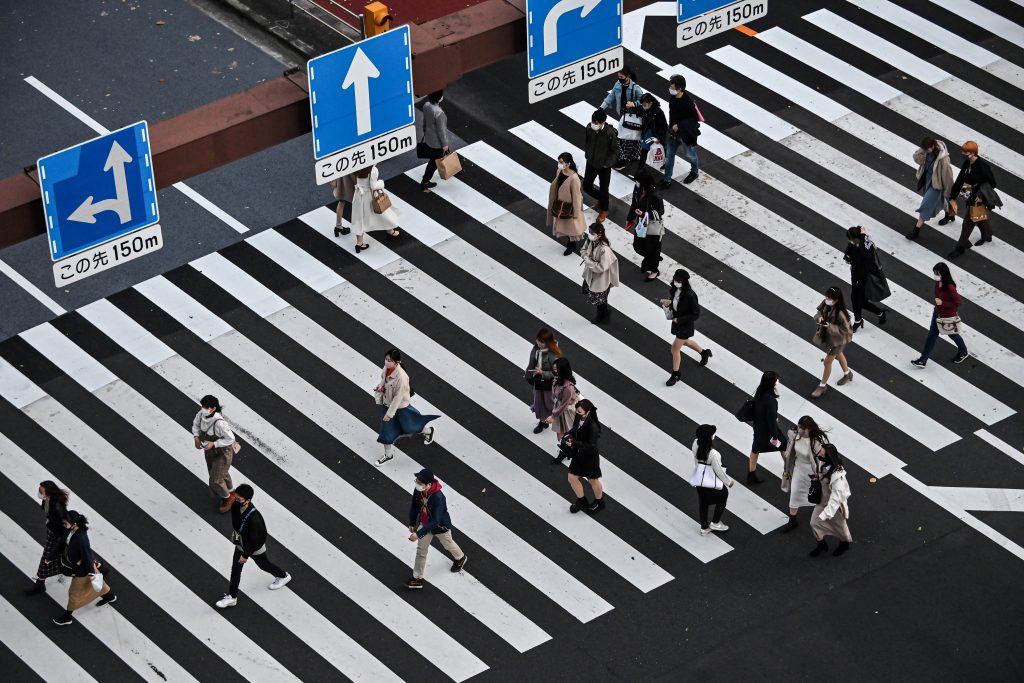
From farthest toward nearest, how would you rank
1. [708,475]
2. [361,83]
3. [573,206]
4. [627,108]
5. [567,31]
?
[627,108], [573,206], [708,475], [567,31], [361,83]

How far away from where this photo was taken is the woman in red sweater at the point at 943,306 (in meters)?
21.8

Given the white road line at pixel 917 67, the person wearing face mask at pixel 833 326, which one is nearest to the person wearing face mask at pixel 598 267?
the person wearing face mask at pixel 833 326

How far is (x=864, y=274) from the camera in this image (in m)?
22.7

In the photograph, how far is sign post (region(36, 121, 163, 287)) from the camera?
15.7m

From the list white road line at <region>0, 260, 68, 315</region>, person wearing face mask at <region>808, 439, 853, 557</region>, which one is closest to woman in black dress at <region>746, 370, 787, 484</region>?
person wearing face mask at <region>808, 439, 853, 557</region>

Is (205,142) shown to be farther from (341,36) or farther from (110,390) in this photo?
(341,36)

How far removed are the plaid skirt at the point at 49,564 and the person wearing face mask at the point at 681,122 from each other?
10.9m

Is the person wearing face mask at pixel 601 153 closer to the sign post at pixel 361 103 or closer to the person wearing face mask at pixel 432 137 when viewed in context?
the person wearing face mask at pixel 432 137

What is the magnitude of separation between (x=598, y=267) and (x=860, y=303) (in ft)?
11.7

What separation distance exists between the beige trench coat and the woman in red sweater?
5.02m

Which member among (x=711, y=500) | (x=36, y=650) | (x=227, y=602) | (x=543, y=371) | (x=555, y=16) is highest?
(x=555, y=16)

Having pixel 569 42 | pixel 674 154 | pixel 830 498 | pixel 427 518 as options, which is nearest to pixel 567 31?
pixel 569 42

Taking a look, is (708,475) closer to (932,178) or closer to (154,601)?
Result: (154,601)

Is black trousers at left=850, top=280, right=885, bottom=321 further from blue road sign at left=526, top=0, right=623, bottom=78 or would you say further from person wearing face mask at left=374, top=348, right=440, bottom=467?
person wearing face mask at left=374, top=348, right=440, bottom=467
